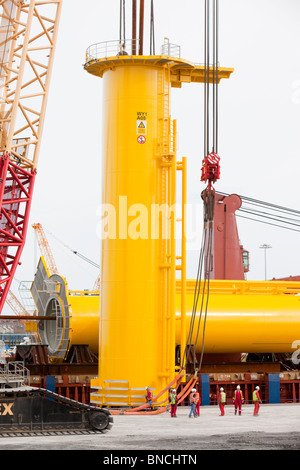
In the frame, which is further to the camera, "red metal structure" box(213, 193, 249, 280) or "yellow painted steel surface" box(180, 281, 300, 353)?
"red metal structure" box(213, 193, 249, 280)

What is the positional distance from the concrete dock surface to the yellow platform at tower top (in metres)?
14.0

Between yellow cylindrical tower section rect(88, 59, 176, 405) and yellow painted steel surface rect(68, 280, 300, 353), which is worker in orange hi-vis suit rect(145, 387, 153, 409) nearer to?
yellow cylindrical tower section rect(88, 59, 176, 405)

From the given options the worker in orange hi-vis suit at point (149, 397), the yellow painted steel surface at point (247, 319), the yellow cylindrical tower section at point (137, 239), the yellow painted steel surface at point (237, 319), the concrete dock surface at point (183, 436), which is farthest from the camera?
the yellow painted steel surface at point (247, 319)

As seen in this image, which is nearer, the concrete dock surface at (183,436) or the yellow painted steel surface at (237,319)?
the concrete dock surface at (183,436)

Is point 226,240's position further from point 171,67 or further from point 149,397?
point 149,397

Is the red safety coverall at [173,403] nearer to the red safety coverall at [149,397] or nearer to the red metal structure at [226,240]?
the red safety coverall at [149,397]

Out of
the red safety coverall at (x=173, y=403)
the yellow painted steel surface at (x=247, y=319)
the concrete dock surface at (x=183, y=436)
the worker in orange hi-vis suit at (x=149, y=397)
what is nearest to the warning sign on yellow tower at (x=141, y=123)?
the yellow painted steel surface at (x=247, y=319)

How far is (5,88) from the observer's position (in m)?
50.4

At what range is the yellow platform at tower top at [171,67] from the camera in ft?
114

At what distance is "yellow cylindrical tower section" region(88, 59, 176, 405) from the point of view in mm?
34062

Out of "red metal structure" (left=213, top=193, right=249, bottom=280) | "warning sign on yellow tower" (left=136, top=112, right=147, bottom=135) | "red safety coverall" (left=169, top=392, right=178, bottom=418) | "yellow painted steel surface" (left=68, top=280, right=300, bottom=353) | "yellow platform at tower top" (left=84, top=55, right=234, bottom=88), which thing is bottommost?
"red safety coverall" (left=169, top=392, right=178, bottom=418)

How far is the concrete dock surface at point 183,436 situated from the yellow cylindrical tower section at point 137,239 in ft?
10.2

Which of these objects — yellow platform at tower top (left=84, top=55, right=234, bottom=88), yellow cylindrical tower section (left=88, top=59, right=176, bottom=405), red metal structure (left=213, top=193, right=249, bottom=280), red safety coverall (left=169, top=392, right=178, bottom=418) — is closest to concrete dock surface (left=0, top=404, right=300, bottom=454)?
red safety coverall (left=169, top=392, right=178, bottom=418)
